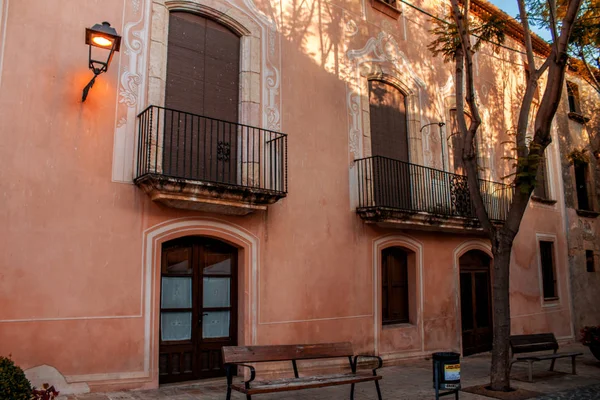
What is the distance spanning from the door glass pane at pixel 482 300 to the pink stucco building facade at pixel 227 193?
0.05 m

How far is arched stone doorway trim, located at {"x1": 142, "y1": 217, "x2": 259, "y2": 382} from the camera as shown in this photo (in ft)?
24.3

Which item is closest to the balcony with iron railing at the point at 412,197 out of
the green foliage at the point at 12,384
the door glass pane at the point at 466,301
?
the door glass pane at the point at 466,301

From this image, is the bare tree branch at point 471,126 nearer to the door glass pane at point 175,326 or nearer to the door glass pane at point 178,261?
the door glass pane at point 178,261

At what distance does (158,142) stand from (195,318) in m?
2.80

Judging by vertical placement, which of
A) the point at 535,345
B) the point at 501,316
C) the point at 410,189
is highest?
the point at 410,189

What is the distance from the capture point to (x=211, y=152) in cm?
831

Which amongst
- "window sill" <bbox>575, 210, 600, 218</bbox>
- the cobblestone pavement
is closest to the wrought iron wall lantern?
the cobblestone pavement

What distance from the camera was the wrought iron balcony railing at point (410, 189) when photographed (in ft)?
34.2

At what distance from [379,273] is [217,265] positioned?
3.56 metres

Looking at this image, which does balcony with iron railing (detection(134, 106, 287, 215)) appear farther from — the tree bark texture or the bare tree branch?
the tree bark texture

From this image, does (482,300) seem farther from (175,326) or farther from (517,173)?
(175,326)

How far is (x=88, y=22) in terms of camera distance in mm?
7512

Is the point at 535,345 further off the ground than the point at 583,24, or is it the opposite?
the point at 583,24

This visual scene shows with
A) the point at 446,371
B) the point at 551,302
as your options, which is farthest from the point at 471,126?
the point at 551,302
